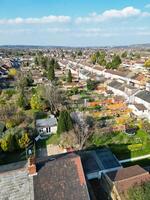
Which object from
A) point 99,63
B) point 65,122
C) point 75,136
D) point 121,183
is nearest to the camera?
point 121,183

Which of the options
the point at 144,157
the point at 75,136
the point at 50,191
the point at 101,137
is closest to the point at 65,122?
the point at 75,136

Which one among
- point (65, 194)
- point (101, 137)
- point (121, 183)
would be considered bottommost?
point (101, 137)

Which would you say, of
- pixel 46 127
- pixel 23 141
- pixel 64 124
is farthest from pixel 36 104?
pixel 23 141

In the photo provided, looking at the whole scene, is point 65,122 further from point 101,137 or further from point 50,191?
point 50,191

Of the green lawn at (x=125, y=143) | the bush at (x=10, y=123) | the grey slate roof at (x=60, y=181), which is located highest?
the grey slate roof at (x=60, y=181)

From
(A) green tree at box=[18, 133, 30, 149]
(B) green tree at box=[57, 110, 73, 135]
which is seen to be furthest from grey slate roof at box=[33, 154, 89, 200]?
(B) green tree at box=[57, 110, 73, 135]

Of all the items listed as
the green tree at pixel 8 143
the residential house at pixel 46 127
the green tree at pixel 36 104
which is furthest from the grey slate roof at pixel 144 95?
the green tree at pixel 8 143

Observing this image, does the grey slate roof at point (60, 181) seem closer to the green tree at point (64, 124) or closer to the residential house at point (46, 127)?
the green tree at point (64, 124)

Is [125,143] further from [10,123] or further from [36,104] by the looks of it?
[36,104]

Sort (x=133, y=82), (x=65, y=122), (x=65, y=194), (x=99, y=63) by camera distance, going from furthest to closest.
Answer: (x=99, y=63) → (x=133, y=82) → (x=65, y=122) → (x=65, y=194)
